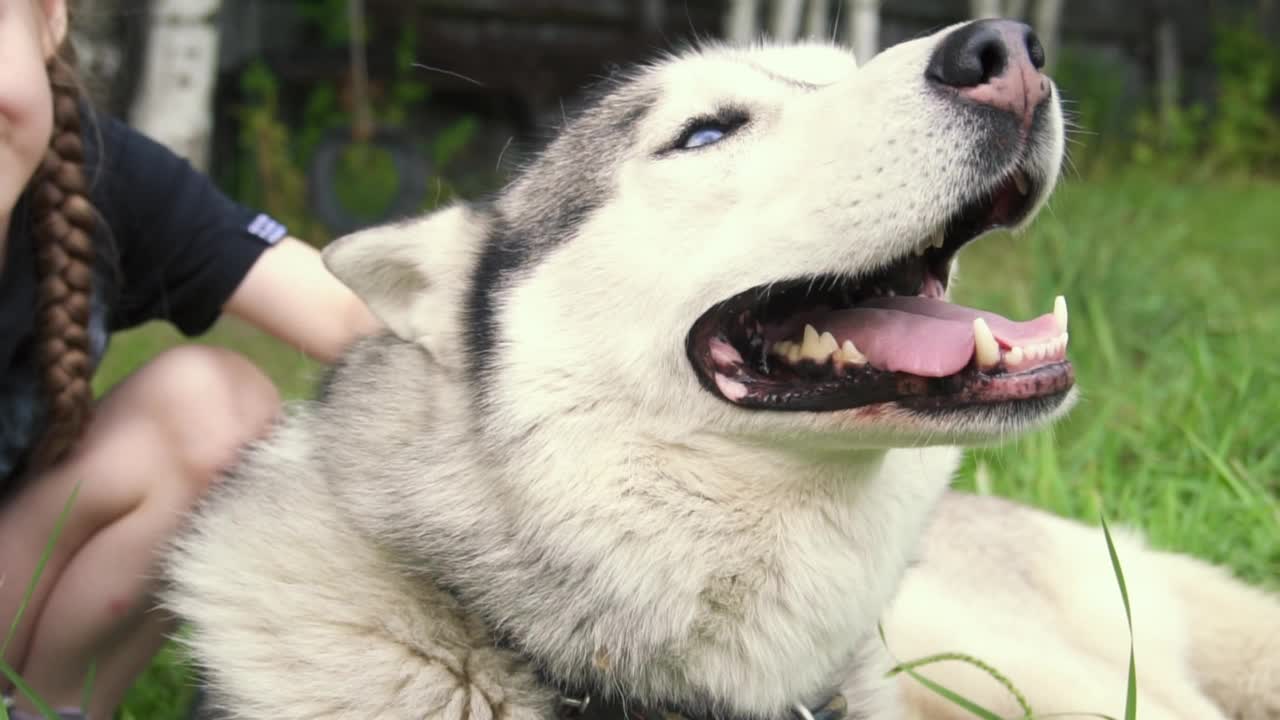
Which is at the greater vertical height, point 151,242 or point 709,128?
point 709,128

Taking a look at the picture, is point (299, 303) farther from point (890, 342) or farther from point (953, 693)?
point (953, 693)

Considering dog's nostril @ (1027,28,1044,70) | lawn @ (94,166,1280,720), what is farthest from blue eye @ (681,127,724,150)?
lawn @ (94,166,1280,720)

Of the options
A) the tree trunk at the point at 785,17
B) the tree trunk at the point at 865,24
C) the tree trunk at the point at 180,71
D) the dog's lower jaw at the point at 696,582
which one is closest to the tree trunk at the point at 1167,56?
the tree trunk at the point at 785,17

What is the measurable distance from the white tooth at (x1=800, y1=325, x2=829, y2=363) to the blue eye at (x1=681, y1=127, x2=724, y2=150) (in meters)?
0.36

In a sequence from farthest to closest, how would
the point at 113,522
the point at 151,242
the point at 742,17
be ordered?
the point at 742,17, the point at 151,242, the point at 113,522

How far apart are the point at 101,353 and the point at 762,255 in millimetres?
1503

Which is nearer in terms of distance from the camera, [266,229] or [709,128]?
[709,128]

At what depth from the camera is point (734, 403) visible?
1.74 meters

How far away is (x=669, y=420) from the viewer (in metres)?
1.77

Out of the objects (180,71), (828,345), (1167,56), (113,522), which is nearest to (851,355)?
(828,345)

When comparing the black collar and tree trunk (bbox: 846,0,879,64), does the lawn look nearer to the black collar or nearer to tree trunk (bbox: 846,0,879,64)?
the black collar

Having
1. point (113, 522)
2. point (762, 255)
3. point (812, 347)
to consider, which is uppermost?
point (762, 255)

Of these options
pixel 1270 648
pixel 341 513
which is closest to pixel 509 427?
pixel 341 513

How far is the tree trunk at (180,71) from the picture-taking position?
6727 millimetres
